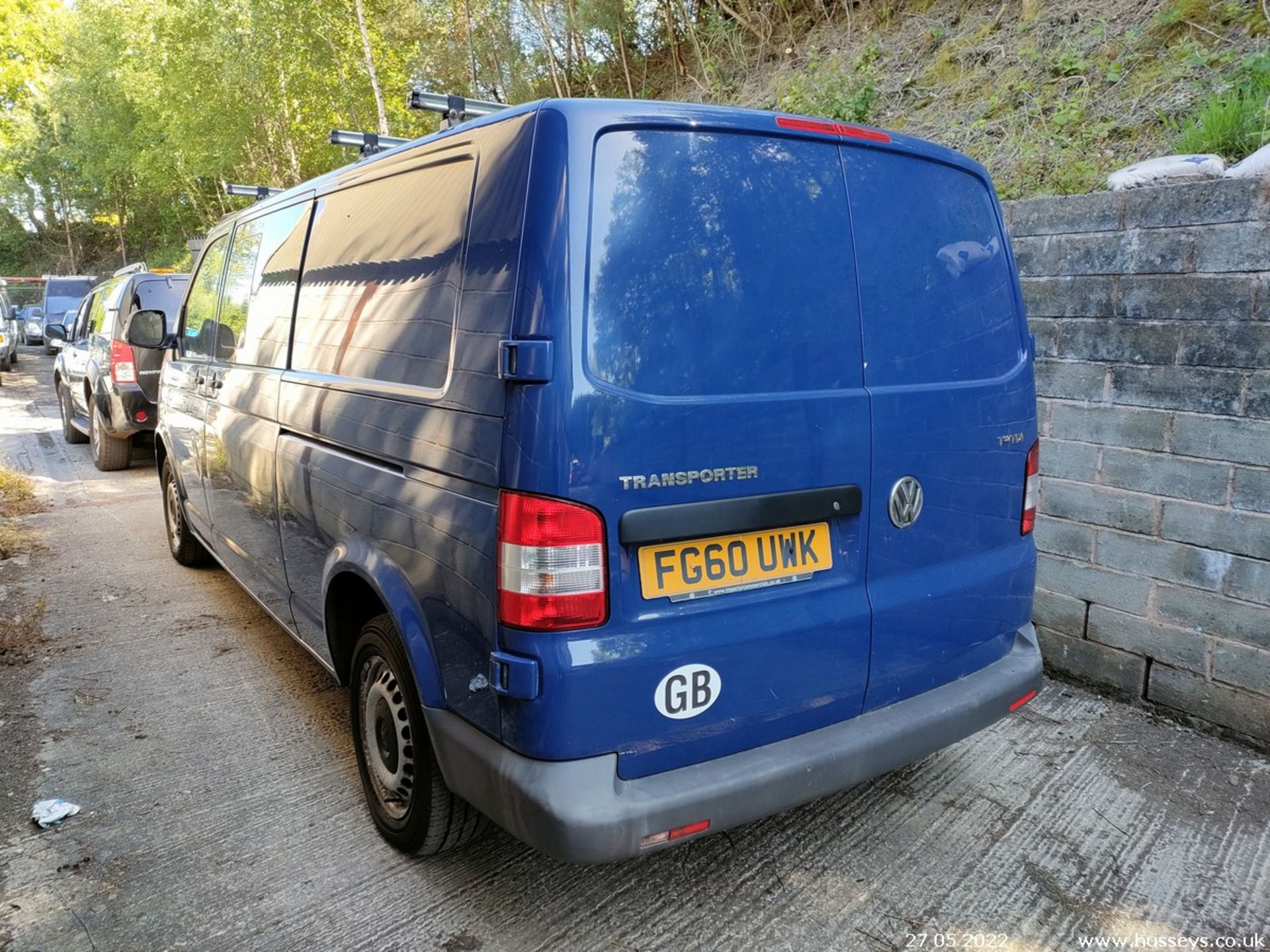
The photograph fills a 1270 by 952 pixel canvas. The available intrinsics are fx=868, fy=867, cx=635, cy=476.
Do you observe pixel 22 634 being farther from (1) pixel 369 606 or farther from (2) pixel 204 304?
(1) pixel 369 606

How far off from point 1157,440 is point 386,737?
3.01m

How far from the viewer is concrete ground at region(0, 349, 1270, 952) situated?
233 centimetres

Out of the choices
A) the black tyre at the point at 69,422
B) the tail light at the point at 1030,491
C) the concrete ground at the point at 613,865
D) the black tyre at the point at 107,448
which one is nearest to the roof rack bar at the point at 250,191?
the concrete ground at the point at 613,865

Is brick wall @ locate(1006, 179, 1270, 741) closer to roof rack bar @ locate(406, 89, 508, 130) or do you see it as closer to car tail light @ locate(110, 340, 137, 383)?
roof rack bar @ locate(406, 89, 508, 130)

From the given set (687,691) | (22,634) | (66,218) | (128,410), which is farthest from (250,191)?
(66,218)

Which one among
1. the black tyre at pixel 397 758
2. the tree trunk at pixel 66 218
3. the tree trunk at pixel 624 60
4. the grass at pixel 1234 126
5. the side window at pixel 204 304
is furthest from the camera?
the tree trunk at pixel 66 218

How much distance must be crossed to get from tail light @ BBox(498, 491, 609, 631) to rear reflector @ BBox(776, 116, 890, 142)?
113 centimetres

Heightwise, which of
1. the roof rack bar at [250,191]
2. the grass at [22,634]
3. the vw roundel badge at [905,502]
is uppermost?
the roof rack bar at [250,191]

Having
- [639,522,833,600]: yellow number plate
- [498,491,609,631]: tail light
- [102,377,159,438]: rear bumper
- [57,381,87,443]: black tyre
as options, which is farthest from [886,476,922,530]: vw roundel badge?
[57,381,87,443]: black tyre

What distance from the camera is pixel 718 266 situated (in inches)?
80.7

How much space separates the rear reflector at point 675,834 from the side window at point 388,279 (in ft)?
3.93

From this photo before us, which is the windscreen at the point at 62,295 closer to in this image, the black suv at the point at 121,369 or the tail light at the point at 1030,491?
the black suv at the point at 121,369

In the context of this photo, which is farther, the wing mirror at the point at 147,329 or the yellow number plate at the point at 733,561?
the wing mirror at the point at 147,329

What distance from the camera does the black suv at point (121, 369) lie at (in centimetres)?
821
